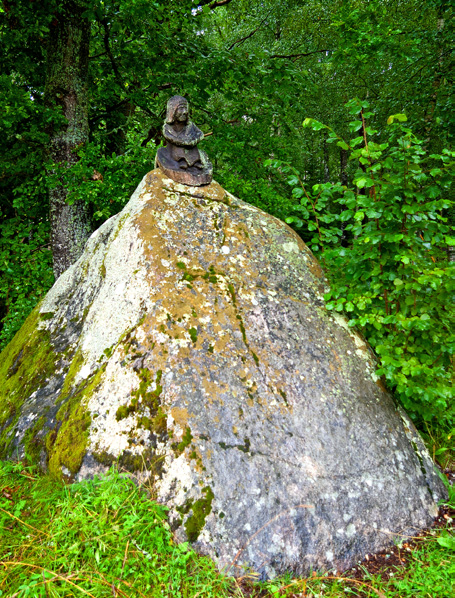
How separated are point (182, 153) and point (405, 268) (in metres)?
2.41

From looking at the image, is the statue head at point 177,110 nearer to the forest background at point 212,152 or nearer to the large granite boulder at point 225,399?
the large granite boulder at point 225,399

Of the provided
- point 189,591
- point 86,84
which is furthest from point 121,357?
point 86,84

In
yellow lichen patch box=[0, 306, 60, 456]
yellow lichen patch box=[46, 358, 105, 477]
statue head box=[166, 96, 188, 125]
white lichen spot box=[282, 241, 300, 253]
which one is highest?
statue head box=[166, 96, 188, 125]

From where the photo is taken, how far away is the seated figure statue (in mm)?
3768

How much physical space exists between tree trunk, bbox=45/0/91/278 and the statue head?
2.66m

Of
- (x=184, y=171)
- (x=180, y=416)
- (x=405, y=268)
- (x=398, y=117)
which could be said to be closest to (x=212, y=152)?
(x=184, y=171)

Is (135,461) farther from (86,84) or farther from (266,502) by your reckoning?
(86,84)

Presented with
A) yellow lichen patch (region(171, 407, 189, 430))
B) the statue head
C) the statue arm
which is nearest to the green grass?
yellow lichen patch (region(171, 407, 189, 430))

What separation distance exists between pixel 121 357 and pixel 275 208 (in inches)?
162

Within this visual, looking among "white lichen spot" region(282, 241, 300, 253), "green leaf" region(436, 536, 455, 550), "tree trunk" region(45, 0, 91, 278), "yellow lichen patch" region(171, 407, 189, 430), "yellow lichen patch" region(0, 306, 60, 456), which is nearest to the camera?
"green leaf" region(436, 536, 455, 550)

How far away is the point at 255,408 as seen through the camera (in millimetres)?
2617

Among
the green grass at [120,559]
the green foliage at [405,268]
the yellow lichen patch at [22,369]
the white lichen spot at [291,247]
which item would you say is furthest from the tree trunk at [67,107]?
the green grass at [120,559]

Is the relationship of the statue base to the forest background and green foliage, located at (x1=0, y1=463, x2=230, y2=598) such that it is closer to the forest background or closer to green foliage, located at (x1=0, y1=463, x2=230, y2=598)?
the forest background

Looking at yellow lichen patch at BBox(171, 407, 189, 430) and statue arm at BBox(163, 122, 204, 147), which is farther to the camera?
statue arm at BBox(163, 122, 204, 147)
